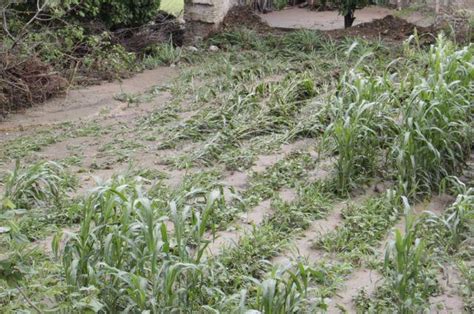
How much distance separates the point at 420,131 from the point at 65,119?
149 inches

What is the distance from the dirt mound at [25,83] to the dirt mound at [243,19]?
4.11 metres

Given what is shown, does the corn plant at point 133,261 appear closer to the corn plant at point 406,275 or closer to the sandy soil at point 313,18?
the corn plant at point 406,275

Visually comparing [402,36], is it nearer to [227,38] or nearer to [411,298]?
[227,38]

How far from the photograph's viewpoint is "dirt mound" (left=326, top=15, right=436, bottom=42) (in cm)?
1146

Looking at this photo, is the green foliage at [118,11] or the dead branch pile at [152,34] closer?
the green foliage at [118,11]

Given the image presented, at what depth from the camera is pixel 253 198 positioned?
5945mm

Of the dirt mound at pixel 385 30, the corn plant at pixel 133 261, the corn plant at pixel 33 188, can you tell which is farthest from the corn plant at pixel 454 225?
the dirt mound at pixel 385 30

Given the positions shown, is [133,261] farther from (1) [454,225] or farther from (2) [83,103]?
(2) [83,103]

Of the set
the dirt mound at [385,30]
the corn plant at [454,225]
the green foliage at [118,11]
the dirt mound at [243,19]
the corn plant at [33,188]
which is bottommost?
the corn plant at [454,225]

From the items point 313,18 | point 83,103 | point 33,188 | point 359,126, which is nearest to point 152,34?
point 83,103

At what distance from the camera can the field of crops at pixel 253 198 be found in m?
4.26

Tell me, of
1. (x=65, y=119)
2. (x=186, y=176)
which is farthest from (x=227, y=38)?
(x=186, y=176)

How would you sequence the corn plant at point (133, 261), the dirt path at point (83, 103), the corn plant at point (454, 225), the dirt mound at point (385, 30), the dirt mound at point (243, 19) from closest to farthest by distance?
the corn plant at point (133, 261)
the corn plant at point (454, 225)
the dirt path at point (83, 103)
the dirt mound at point (385, 30)
the dirt mound at point (243, 19)

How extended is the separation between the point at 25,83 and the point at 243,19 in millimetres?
5031
